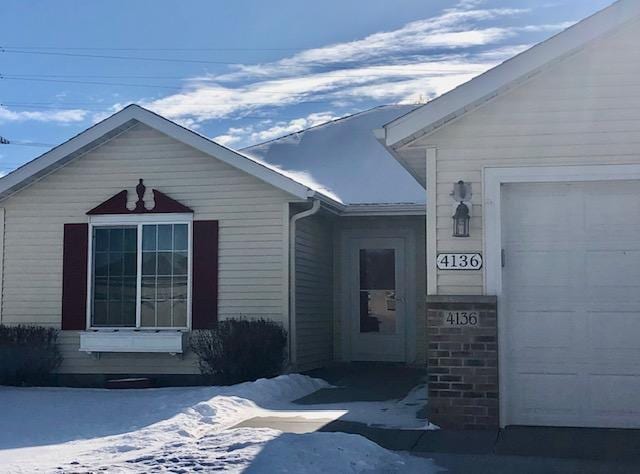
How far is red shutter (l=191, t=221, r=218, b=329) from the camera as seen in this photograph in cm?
1286

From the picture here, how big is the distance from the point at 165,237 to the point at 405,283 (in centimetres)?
437

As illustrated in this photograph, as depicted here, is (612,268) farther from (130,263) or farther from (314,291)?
(130,263)

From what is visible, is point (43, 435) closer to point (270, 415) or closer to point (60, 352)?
point (270, 415)

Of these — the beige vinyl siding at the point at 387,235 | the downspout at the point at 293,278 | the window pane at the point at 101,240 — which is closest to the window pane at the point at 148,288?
the window pane at the point at 101,240

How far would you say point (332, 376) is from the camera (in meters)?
13.4

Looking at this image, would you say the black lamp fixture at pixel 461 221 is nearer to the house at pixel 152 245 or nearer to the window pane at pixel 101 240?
the house at pixel 152 245

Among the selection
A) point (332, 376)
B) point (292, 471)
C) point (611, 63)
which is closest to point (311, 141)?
point (332, 376)

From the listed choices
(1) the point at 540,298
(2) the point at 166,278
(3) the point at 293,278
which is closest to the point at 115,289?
(2) the point at 166,278

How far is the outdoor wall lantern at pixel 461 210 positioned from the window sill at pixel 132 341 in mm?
5678

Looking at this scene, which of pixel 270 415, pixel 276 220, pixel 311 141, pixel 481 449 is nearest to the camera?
pixel 481 449

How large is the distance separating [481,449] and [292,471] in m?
1.92

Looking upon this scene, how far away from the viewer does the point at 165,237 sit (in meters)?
13.1

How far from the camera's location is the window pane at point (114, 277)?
13.1 metres

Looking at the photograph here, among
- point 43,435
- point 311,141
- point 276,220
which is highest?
point 311,141
